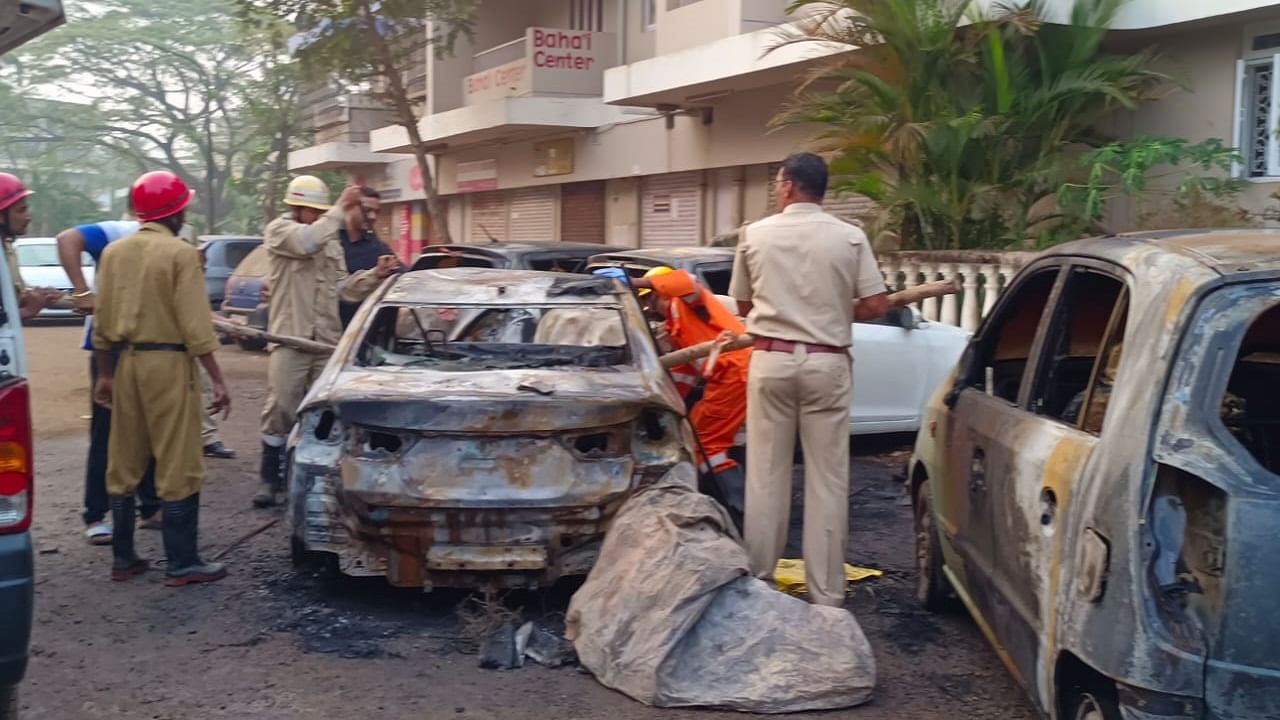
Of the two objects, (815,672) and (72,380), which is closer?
(815,672)

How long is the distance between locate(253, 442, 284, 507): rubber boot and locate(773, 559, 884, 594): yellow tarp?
3.12m

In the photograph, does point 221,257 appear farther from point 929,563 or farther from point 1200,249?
point 1200,249

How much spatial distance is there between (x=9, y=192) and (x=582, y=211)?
16.0 m

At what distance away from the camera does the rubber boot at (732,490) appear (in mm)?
6293

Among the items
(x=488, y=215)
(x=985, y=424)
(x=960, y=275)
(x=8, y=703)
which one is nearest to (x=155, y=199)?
(x=8, y=703)

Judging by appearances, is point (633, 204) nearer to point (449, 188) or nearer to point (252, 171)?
point (449, 188)

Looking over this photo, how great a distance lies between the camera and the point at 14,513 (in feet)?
11.1

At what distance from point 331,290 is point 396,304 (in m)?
1.76

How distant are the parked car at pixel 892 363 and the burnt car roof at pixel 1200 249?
14.4 feet

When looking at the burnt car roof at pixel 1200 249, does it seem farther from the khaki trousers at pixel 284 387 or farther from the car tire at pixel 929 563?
the khaki trousers at pixel 284 387

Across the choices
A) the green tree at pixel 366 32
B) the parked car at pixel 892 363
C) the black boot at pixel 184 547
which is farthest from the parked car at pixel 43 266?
the black boot at pixel 184 547

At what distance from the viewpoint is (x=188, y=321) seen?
5.44 m

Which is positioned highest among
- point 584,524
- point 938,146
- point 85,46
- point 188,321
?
point 85,46

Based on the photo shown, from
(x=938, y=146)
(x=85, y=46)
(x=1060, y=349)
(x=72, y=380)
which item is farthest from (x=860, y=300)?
(x=85, y=46)
